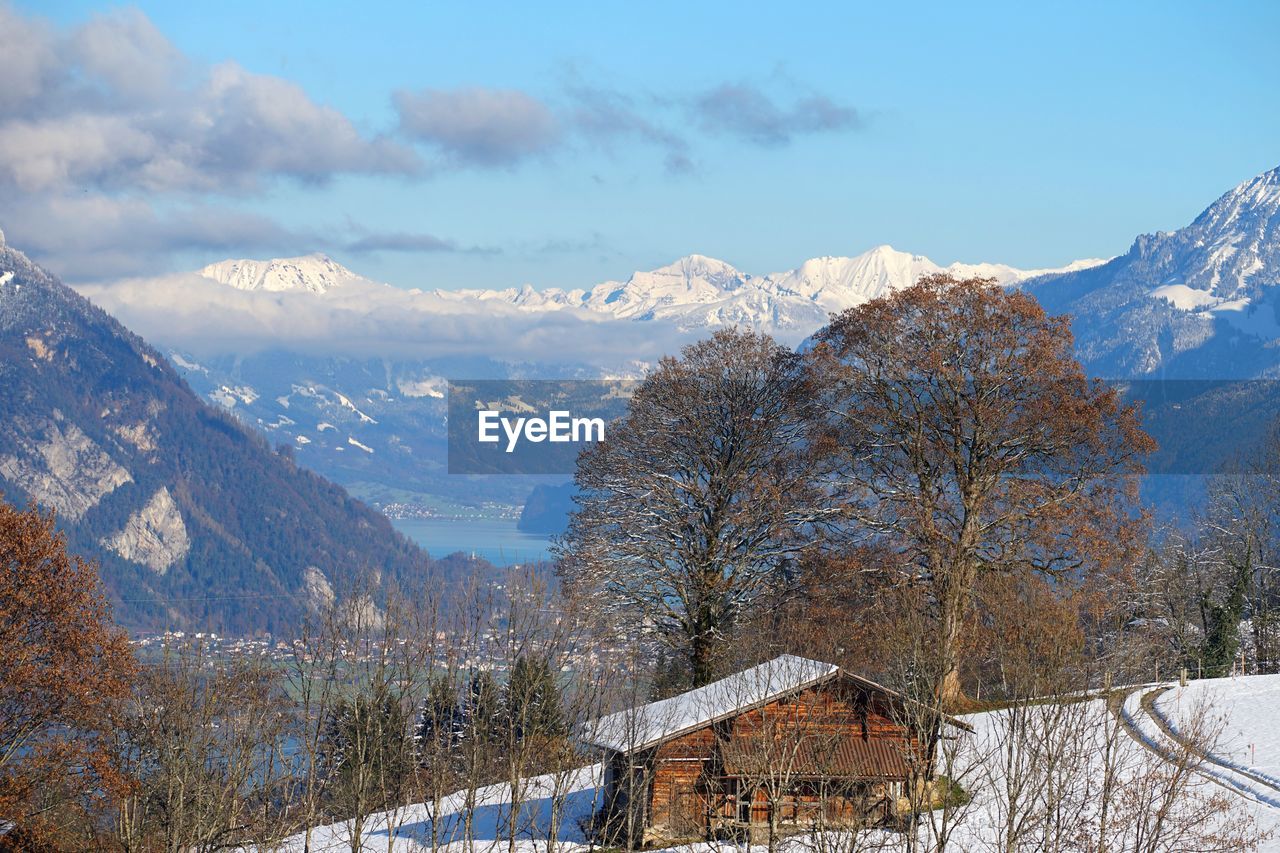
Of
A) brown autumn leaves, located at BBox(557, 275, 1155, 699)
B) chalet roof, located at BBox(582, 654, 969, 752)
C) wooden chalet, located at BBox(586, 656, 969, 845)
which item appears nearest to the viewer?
wooden chalet, located at BBox(586, 656, 969, 845)

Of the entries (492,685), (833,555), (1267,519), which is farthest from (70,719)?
(1267,519)

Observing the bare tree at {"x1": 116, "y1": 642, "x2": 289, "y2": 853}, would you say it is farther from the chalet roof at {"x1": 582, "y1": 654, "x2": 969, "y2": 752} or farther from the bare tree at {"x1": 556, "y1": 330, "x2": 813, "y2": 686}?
the bare tree at {"x1": 556, "y1": 330, "x2": 813, "y2": 686}

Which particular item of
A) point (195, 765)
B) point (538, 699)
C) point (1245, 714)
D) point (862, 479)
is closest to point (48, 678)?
point (195, 765)

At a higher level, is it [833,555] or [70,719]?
[833,555]

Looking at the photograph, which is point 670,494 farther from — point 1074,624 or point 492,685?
point 1074,624

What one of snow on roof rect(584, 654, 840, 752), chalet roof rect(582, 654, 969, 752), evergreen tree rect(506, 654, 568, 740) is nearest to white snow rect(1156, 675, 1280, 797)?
chalet roof rect(582, 654, 969, 752)
